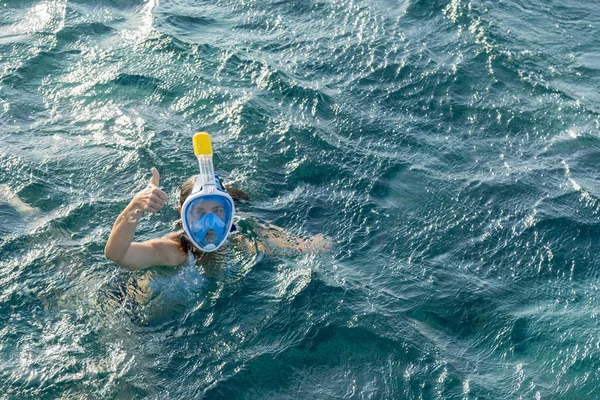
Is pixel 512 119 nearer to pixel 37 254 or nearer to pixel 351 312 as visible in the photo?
pixel 351 312

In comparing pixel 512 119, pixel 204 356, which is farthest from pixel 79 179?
pixel 512 119

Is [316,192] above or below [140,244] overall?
below

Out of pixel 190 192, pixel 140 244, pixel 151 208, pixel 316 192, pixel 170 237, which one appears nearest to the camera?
pixel 151 208

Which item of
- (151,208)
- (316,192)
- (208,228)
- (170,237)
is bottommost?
(316,192)

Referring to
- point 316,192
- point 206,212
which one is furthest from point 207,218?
point 316,192

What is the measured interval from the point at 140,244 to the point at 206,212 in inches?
22.1

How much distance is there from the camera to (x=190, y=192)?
5.60m

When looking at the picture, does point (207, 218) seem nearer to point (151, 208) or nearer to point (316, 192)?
point (151, 208)

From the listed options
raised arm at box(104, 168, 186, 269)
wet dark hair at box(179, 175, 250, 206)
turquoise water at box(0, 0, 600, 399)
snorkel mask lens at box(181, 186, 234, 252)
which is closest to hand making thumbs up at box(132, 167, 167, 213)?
raised arm at box(104, 168, 186, 269)

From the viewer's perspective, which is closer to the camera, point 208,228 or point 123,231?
point 123,231

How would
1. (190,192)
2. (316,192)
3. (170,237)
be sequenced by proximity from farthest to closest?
(316,192) → (170,237) → (190,192)

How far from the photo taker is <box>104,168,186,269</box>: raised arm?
4941mm

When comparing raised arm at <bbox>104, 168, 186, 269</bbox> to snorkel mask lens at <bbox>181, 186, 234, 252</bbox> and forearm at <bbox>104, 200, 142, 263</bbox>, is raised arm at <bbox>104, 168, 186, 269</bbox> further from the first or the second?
snorkel mask lens at <bbox>181, 186, 234, 252</bbox>

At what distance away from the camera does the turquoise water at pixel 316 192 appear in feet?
16.6
